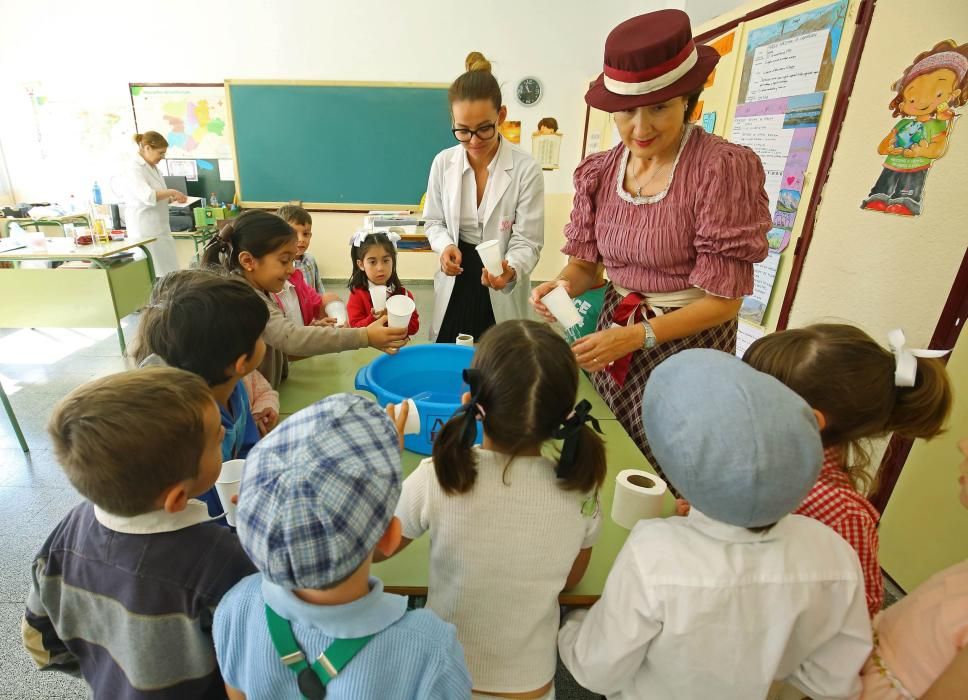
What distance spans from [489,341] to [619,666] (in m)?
0.58

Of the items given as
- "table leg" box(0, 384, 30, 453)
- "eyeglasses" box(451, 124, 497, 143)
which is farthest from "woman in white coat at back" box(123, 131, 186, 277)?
"eyeglasses" box(451, 124, 497, 143)

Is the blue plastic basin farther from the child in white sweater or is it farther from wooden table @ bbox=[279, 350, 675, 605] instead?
the child in white sweater

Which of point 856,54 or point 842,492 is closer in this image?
point 842,492

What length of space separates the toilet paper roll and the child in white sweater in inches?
7.7

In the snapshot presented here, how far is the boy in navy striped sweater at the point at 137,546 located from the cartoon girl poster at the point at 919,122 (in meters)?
2.29

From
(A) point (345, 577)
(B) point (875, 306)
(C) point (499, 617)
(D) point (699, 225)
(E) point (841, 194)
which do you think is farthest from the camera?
(E) point (841, 194)

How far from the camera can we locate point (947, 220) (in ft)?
5.49

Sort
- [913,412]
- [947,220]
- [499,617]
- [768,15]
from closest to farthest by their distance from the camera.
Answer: [499,617], [913,412], [947,220], [768,15]

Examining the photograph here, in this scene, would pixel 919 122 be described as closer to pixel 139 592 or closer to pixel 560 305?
pixel 560 305

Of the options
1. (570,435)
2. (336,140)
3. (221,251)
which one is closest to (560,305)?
(570,435)

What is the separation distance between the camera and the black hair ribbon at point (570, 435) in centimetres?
82

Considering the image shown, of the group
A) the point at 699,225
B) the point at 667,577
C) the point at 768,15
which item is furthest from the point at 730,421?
the point at 768,15

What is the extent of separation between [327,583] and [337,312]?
1.67 meters

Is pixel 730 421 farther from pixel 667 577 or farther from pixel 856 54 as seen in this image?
pixel 856 54
